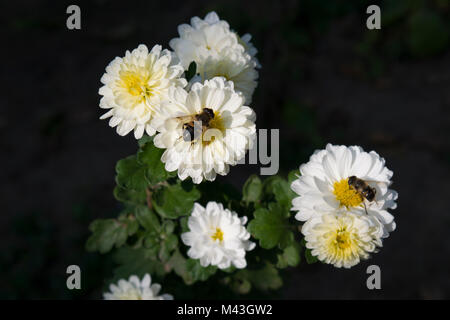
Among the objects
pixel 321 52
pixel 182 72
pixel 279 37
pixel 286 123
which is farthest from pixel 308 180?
pixel 321 52

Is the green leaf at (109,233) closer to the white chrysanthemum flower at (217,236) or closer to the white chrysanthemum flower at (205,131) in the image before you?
the white chrysanthemum flower at (217,236)

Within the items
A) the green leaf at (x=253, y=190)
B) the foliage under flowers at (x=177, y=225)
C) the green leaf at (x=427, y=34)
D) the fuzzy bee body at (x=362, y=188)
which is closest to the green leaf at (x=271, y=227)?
the foliage under flowers at (x=177, y=225)

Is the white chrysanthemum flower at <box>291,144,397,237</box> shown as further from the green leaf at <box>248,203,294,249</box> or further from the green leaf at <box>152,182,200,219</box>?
the green leaf at <box>152,182,200,219</box>

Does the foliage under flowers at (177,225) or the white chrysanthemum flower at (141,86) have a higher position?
the white chrysanthemum flower at (141,86)

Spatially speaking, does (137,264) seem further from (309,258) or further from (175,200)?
(309,258)

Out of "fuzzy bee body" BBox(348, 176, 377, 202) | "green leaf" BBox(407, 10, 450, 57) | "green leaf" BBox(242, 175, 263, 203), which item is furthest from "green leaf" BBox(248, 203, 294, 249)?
"green leaf" BBox(407, 10, 450, 57)
